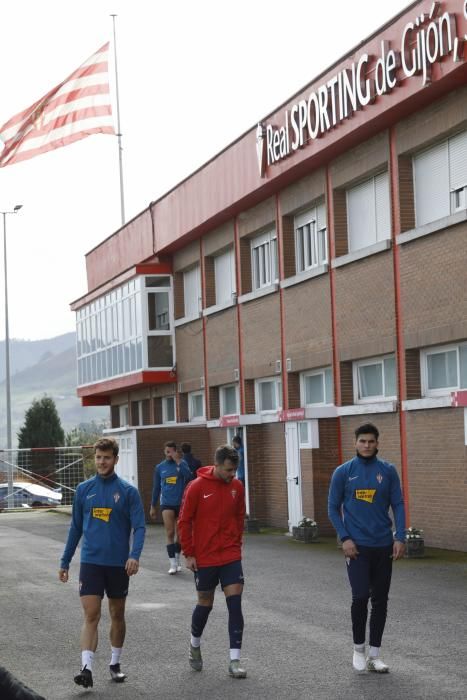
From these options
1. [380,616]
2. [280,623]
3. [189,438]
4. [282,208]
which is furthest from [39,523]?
[380,616]

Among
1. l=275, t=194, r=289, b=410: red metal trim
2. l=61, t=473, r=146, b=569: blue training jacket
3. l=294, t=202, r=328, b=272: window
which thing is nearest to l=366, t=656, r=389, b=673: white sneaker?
l=61, t=473, r=146, b=569: blue training jacket

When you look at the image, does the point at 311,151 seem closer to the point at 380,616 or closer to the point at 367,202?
the point at 367,202

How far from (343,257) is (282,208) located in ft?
13.2

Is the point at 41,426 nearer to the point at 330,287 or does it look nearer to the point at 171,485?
the point at 330,287

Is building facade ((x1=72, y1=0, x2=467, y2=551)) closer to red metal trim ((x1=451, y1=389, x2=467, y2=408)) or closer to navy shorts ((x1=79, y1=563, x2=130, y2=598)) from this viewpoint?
red metal trim ((x1=451, y1=389, x2=467, y2=408))

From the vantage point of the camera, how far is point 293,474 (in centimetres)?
2595

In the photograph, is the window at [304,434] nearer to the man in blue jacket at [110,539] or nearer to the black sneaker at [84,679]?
the man in blue jacket at [110,539]

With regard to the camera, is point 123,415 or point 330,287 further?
point 123,415

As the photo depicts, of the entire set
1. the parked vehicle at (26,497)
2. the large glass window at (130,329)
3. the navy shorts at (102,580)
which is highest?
the large glass window at (130,329)

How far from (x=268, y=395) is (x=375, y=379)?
6.63 m

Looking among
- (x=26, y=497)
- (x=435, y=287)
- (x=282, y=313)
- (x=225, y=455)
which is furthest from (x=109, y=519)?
(x=26, y=497)

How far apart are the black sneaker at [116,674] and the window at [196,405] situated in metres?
26.0

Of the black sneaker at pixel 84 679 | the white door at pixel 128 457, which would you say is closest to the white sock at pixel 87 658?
the black sneaker at pixel 84 679

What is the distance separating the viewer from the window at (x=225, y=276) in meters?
32.8
